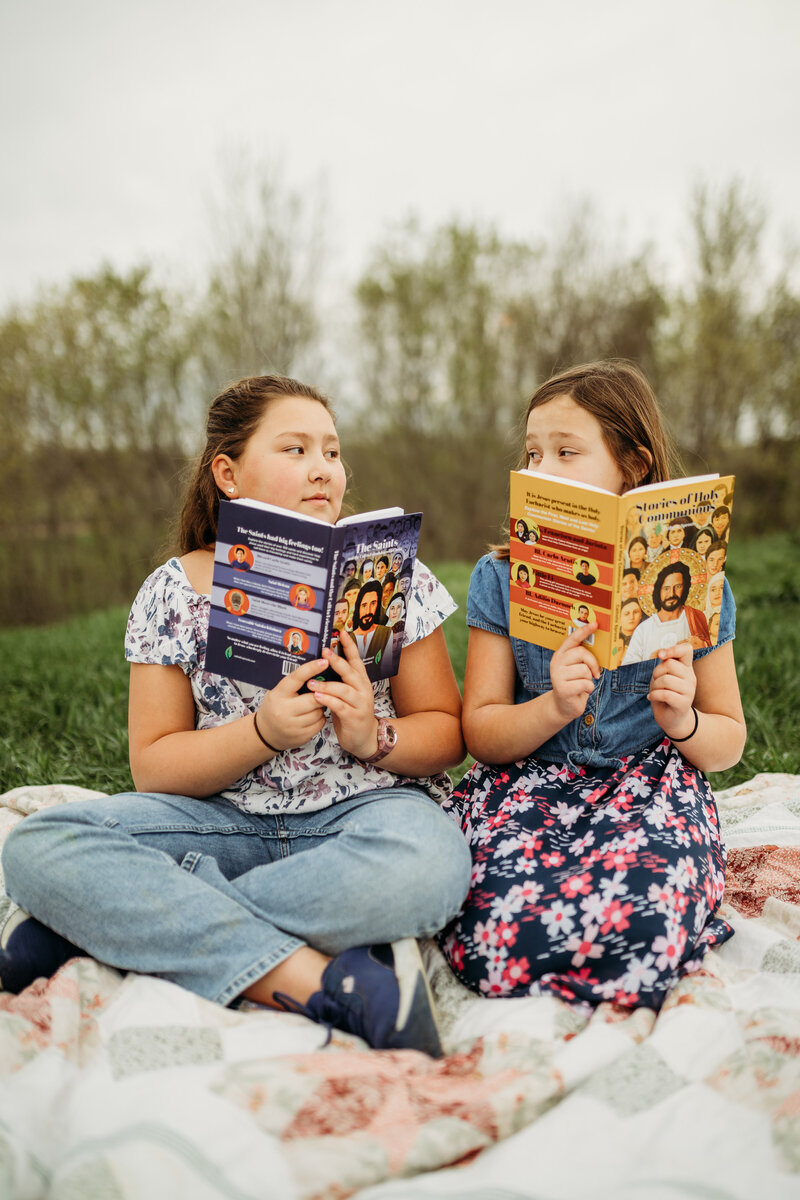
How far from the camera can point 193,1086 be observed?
116 centimetres

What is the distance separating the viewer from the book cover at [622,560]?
1.54m

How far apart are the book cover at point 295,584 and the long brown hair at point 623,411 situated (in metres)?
0.36

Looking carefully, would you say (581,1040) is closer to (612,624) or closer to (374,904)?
(374,904)

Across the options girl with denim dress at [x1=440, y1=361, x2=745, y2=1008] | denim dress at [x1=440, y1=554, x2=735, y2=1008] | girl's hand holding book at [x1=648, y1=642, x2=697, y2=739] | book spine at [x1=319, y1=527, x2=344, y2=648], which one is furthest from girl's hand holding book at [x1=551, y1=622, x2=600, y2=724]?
book spine at [x1=319, y1=527, x2=344, y2=648]

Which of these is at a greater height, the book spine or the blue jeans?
the book spine

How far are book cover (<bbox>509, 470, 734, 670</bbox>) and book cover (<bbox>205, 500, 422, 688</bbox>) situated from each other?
25 cm

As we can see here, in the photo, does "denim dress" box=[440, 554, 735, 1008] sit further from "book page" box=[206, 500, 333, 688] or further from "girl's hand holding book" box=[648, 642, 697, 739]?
"book page" box=[206, 500, 333, 688]

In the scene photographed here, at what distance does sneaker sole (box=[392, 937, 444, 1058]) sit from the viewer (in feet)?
4.48

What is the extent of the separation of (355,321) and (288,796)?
37.5 feet

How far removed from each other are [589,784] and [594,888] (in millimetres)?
330

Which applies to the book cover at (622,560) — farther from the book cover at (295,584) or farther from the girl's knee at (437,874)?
the girl's knee at (437,874)

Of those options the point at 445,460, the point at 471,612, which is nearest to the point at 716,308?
the point at 445,460

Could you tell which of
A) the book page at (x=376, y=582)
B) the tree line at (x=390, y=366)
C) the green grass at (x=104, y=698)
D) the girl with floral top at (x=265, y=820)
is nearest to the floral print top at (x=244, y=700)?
the girl with floral top at (x=265, y=820)

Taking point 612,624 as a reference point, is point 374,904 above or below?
below
